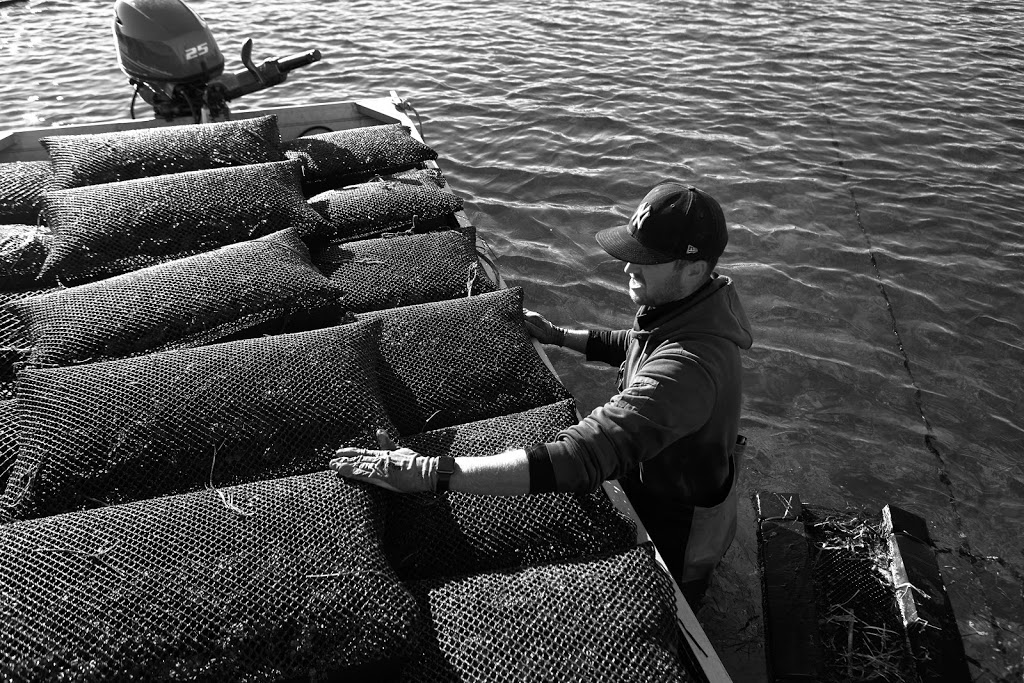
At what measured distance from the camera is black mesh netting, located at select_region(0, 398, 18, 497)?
2986mm

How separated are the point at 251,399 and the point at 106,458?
0.55 meters

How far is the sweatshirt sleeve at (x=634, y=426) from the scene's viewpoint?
2.72 m

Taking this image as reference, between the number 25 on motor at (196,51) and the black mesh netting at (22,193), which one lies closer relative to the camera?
the black mesh netting at (22,193)

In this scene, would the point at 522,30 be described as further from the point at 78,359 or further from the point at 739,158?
the point at 78,359

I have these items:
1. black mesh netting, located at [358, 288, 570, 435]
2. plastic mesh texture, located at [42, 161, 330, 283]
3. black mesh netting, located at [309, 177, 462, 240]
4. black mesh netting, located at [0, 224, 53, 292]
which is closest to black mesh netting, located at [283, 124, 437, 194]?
black mesh netting, located at [309, 177, 462, 240]

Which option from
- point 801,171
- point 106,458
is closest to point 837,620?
point 106,458

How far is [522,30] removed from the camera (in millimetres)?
12227

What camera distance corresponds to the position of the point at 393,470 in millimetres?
2830

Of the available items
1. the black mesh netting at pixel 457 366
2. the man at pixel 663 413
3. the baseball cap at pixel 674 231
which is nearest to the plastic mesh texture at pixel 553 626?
the man at pixel 663 413

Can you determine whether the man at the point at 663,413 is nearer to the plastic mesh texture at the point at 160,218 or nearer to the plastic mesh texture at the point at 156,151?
the plastic mesh texture at the point at 160,218

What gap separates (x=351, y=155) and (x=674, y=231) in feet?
11.3

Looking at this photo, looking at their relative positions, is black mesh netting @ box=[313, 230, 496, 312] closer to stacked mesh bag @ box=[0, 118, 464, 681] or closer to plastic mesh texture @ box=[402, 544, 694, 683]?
stacked mesh bag @ box=[0, 118, 464, 681]

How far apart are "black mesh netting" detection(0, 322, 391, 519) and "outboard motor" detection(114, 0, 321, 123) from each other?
151 inches

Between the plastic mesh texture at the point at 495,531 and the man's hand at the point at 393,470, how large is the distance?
0.48ft
